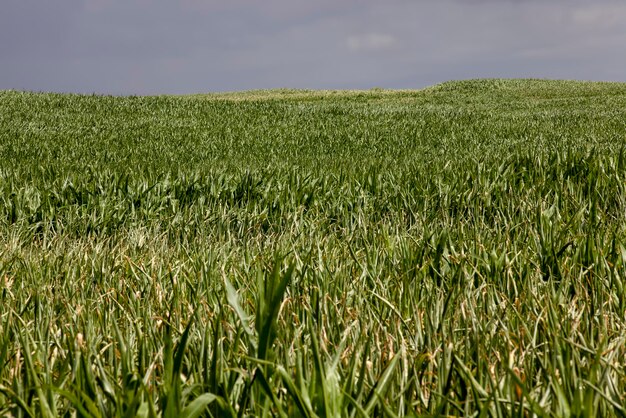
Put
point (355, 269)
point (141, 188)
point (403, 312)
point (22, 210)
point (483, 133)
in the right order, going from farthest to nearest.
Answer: point (483, 133)
point (141, 188)
point (22, 210)
point (355, 269)
point (403, 312)

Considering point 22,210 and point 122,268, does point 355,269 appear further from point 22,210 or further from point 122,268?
point 22,210

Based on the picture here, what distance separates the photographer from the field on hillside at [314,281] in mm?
1186

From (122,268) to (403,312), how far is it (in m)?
1.43

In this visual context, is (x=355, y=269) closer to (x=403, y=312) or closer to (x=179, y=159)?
(x=403, y=312)

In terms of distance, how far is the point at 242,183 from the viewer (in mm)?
5871

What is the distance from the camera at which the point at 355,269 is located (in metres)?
2.68

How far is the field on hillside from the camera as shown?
3.89 ft

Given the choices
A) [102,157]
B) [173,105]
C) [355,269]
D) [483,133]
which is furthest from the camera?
[173,105]

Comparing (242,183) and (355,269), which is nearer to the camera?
(355,269)

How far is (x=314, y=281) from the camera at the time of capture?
7.50ft

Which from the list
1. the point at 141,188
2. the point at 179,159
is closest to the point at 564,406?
the point at 141,188

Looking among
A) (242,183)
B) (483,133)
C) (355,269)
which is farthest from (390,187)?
(483,133)

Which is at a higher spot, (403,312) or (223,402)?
(223,402)

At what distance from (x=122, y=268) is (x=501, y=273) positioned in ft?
5.60
